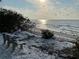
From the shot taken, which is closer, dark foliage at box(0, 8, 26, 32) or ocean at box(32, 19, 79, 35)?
dark foliage at box(0, 8, 26, 32)

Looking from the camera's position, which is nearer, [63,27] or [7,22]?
[7,22]

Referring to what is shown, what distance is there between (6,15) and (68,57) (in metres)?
10.2

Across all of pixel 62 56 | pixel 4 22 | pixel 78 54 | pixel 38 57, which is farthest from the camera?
pixel 4 22

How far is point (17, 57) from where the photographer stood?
22.6 feet

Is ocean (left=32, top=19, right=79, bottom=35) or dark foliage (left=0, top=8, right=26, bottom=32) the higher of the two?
dark foliage (left=0, top=8, right=26, bottom=32)

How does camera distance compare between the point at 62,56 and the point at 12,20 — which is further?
the point at 12,20

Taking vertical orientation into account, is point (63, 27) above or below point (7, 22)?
below

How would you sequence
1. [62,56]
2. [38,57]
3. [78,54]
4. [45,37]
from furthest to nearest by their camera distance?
[45,37], [62,56], [38,57], [78,54]

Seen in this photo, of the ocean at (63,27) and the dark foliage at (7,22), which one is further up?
the dark foliage at (7,22)

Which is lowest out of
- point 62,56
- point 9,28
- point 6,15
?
point 62,56

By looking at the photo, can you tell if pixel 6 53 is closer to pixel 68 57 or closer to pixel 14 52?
pixel 14 52

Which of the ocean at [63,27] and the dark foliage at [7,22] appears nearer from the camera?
the dark foliage at [7,22]

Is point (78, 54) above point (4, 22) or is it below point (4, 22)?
below

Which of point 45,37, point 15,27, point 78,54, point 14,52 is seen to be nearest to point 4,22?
point 15,27
